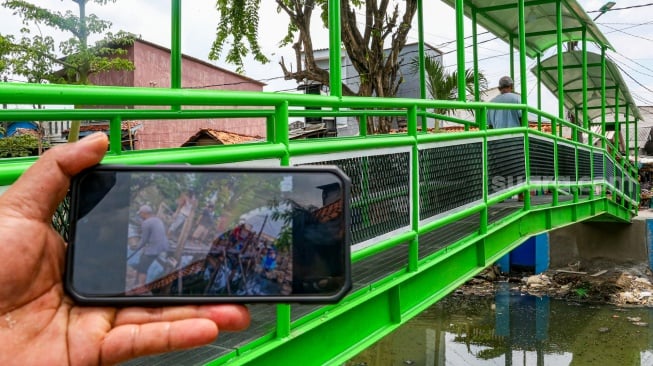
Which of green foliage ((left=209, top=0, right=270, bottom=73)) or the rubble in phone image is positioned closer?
the rubble in phone image

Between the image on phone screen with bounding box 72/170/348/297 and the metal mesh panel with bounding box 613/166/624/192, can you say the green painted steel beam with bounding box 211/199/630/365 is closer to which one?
the image on phone screen with bounding box 72/170/348/297

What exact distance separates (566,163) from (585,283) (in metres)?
5.02

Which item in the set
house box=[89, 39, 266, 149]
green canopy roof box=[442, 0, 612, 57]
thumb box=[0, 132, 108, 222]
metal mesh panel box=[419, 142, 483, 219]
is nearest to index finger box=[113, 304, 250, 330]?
thumb box=[0, 132, 108, 222]

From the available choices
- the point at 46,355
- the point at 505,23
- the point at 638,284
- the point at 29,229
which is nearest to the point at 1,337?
the point at 46,355

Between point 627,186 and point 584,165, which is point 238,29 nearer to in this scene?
point 584,165

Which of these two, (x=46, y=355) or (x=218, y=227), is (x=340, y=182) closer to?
(x=218, y=227)

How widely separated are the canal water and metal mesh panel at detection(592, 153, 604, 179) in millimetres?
2350

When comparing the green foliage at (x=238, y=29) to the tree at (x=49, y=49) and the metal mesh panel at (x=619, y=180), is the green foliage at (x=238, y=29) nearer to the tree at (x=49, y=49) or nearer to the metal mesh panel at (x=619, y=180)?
the tree at (x=49, y=49)

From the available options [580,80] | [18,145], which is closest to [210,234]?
[18,145]

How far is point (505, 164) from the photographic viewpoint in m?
4.52

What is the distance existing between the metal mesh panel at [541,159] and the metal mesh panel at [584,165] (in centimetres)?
141

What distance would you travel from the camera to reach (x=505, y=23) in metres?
7.62

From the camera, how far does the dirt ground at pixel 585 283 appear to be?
9664 millimetres

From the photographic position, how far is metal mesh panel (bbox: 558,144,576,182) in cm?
613
